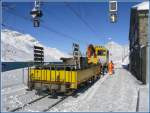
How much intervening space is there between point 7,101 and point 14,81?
8.34m

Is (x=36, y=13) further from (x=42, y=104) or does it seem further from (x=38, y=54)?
(x=38, y=54)

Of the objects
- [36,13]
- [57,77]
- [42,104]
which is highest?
[36,13]

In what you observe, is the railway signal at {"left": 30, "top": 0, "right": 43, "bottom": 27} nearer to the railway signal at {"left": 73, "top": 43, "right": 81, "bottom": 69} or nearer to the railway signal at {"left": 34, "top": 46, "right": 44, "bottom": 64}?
the railway signal at {"left": 34, "top": 46, "right": 44, "bottom": 64}

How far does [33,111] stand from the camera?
1294 cm

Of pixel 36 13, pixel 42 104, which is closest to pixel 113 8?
pixel 36 13

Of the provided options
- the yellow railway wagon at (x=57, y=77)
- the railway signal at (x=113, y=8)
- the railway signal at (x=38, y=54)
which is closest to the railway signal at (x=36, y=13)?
the railway signal at (x=113, y=8)

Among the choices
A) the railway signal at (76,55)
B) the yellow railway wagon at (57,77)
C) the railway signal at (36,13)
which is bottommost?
the yellow railway wagon at (57,77)

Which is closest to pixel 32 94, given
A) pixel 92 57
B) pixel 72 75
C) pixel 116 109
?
pixel 72 75

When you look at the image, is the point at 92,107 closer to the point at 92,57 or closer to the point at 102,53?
the point at 92,57

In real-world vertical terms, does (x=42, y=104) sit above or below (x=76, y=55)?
below

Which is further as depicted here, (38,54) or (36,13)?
(38,54)

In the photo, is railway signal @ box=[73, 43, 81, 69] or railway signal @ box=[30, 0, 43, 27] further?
railway signal @ box=[73, 43, 81, 69]

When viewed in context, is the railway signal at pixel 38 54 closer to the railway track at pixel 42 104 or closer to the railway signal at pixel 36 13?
the railway track at pixel 42 104

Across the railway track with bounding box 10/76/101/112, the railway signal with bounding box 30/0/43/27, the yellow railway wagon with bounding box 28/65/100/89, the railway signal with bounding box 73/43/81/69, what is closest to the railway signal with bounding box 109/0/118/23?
the railway signal with bounding box 30/0/43/27
